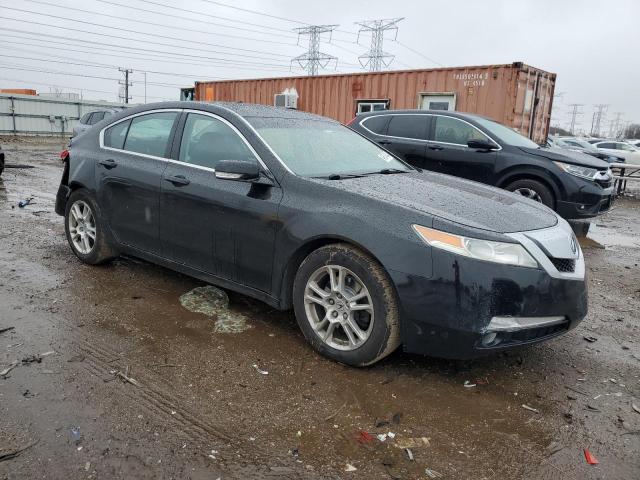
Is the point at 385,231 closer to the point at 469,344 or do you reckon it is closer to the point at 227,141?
the point at 469,344

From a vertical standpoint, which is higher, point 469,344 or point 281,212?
point 281,212

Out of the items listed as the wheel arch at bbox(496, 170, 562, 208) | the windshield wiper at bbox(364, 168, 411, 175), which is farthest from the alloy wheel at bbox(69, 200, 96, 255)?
the wheel arch at bbox(496, 170, 562, 208)

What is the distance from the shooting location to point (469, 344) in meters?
2.86

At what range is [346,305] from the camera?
10.5 feet

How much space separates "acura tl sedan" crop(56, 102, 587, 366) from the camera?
9.45ft

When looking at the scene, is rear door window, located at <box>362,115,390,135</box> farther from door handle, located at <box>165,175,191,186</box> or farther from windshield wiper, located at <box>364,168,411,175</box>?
door handle, located at <box>165,175,191,186</box>

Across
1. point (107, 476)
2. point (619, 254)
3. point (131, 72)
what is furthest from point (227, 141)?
point (131, 72)

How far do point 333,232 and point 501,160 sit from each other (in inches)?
202

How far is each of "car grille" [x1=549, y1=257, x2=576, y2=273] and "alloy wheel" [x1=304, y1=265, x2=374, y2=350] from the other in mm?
1102

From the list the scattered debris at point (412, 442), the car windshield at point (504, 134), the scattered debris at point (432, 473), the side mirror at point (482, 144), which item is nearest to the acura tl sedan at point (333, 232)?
the scattered debris at point (412, 442)

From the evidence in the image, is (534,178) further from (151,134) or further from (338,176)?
(151,134)

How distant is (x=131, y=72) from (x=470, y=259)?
74035 mm

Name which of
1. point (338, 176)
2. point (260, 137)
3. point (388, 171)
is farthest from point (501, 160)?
point (260, 137)

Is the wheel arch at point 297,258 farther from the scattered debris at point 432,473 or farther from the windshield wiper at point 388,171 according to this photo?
the scattered debris at point 432,473
